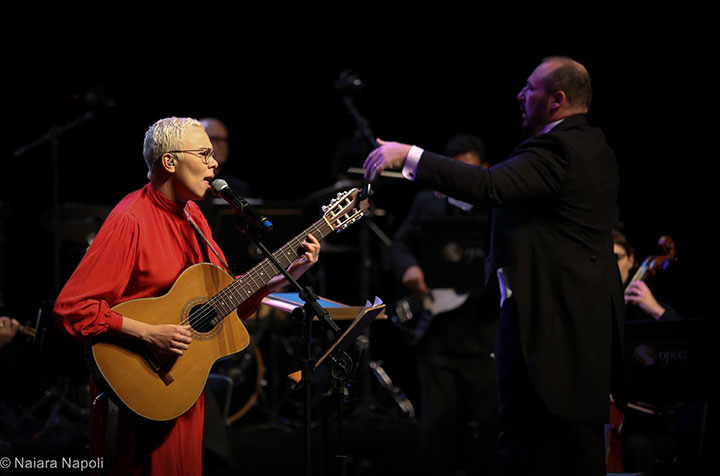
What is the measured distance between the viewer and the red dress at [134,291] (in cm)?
276

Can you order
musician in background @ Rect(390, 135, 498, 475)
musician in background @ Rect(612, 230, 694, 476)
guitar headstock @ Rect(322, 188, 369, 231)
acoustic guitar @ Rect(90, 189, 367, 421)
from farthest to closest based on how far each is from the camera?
musician in background @ Rect(390, 135, 498, 475) < musician in background @ Rect(612, 230, 694, 476) < guitar headstock @ Rect(322, 188, 369, 231) < acoustic guitar @ Rect(90, 189, 367, 421)

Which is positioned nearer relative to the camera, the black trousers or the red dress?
the red dress

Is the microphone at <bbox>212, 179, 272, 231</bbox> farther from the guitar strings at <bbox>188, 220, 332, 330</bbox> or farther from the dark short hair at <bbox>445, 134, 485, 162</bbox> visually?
the dark short hair at <bbox>445, 134, 485, 162</bbox>

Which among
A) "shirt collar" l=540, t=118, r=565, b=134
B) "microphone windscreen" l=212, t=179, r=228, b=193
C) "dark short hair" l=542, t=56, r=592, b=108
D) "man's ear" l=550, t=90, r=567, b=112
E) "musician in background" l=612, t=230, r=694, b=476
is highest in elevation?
"dark short hair" l=542, t=56, r=592, b=108

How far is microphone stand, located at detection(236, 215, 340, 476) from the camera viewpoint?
2920 mm

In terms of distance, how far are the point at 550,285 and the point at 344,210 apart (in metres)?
0.91

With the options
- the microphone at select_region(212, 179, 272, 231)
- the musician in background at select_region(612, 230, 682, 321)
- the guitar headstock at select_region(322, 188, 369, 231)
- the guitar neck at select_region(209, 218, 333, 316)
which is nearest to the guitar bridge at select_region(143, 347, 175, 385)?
the guitar neck at select_region(209, 218, 333, 316)

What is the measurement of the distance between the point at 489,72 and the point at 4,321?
17.6 ft

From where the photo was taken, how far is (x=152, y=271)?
2.95 m

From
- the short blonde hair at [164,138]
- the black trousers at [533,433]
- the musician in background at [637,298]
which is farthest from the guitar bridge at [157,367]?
the musician in background at [637,298]

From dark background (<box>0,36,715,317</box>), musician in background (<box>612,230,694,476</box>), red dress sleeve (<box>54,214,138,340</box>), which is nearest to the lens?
red dress sleeve (<box>54,214,138,340</box>)

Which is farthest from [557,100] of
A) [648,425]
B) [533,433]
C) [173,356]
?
[648,425]

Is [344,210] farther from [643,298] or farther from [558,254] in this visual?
[643,298]

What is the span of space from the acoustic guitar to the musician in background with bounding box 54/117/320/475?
5 centimetres
